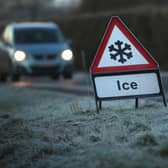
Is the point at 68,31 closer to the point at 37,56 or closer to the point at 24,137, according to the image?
the point at 37,56

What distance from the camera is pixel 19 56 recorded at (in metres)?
25.9

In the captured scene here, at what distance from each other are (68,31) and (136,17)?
19.2 ft

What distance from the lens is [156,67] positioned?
37.5 feet

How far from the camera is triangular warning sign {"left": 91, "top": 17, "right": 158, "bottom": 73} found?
446 inches

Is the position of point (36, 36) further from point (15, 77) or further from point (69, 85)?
point (69, 85)

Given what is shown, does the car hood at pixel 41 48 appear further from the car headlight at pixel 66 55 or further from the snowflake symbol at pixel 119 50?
the snowflake symbol at pixel 119 50

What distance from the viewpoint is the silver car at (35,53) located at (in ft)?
85.1

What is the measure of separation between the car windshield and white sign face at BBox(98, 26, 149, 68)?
1523 centimetres

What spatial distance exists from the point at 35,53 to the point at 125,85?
14.7 metres

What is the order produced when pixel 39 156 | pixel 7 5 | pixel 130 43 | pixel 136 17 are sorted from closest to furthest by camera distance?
pixel 39 156 → pixel 130 43 → pixel 136 17 → pixel 7 5

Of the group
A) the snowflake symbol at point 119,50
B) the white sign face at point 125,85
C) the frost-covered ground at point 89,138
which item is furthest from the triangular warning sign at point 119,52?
the frost-covered ground at point 89,138

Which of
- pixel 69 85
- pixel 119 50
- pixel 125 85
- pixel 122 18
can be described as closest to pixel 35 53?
pixel 69 85

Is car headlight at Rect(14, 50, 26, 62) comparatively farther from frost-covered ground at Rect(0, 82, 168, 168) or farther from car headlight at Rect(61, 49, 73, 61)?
frost-covered ground at Rect(0, 82, 168, 168)

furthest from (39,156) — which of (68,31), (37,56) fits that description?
(68,31)
